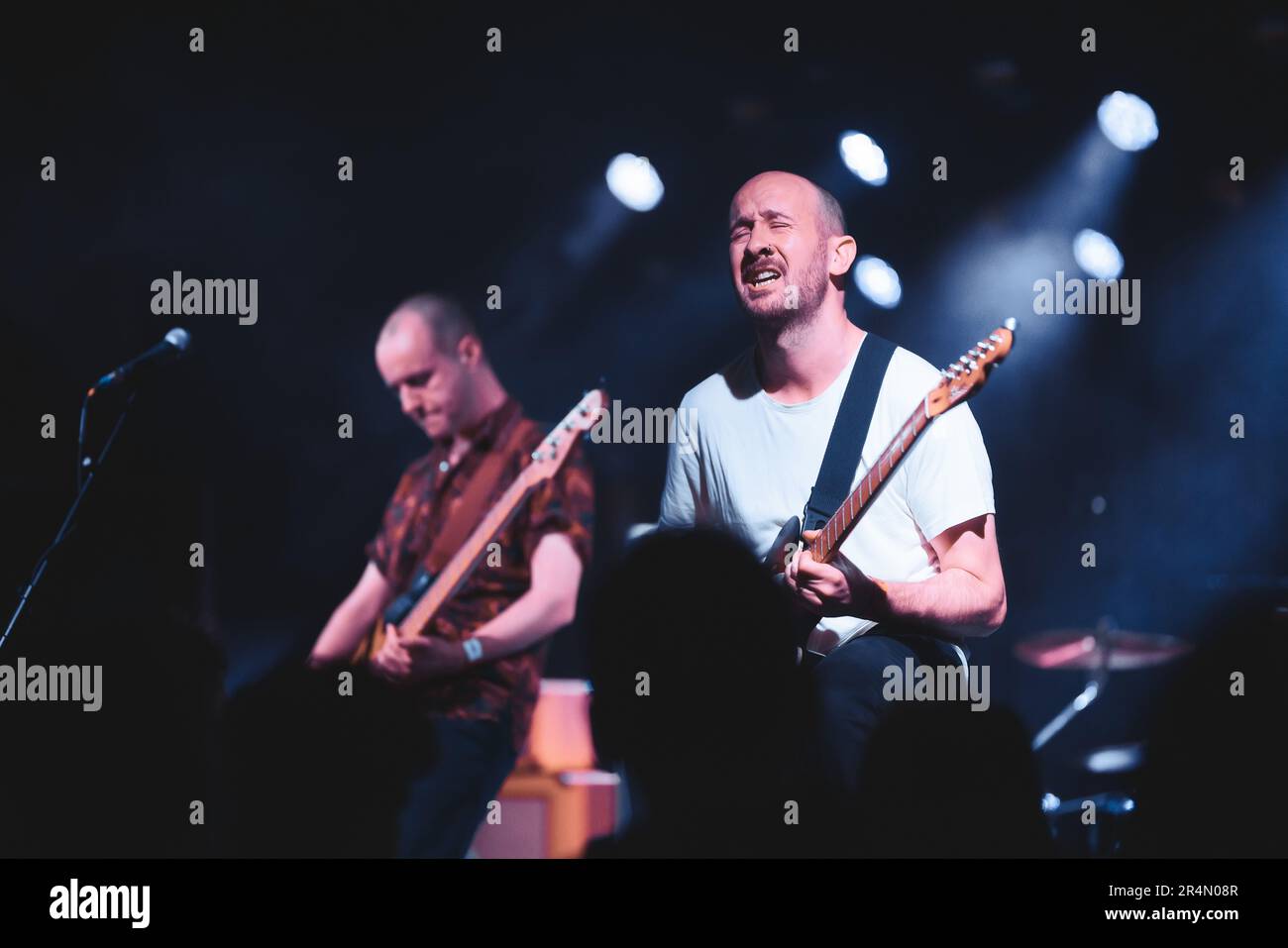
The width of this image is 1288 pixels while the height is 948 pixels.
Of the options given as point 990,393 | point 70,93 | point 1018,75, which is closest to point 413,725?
point 990,393

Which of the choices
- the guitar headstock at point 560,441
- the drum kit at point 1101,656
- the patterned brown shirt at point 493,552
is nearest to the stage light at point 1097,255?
the drum kit at point 1101,656

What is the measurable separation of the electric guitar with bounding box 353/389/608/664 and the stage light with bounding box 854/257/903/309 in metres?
0.97

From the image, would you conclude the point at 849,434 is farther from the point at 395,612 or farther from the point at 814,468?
the point at 395,612

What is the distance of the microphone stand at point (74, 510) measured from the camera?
13.4 feet

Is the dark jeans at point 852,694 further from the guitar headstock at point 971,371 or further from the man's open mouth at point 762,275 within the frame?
the man's open mouth at point 762,275

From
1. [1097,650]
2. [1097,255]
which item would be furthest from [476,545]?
[1097,255]

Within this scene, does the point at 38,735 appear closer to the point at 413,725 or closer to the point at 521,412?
the point at 413,725

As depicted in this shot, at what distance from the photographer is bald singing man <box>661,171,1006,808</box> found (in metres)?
3.62

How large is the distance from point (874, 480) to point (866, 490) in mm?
37

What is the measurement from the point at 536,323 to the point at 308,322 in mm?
804

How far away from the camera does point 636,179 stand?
14.2 ft

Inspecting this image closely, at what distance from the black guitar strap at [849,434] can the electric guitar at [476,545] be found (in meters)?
0.83
